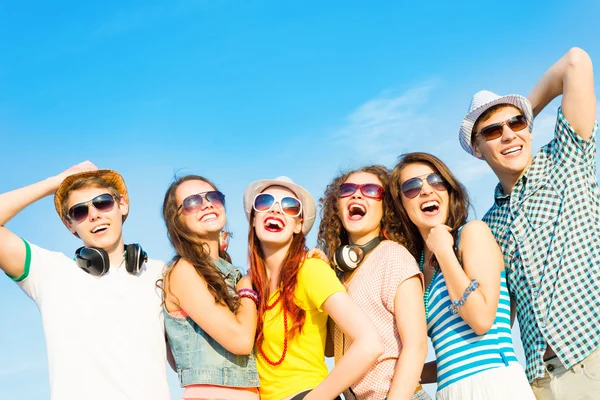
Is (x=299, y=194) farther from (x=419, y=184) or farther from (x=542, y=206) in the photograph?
(x=542, y=206)

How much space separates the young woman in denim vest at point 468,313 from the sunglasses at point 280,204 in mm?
1377

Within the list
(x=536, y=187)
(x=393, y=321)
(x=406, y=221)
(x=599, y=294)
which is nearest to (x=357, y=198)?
(x=406, y=221)

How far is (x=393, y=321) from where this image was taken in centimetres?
561

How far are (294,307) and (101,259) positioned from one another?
2.22 metres

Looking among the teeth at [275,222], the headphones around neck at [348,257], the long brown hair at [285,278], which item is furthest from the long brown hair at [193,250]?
the headphones around neck at [348,257]

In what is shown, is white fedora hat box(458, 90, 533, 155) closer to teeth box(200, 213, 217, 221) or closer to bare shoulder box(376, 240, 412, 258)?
bare shoulder box(376, 240, 412, 258)

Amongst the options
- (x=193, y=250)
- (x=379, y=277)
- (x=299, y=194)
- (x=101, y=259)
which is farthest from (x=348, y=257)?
(x=101, y=259)

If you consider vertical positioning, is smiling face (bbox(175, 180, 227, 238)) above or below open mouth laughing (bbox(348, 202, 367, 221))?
above

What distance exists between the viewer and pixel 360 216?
662 centimetres

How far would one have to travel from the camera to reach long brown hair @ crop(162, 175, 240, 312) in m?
5.96

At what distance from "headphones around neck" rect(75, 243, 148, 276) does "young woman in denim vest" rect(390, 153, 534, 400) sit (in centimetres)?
325

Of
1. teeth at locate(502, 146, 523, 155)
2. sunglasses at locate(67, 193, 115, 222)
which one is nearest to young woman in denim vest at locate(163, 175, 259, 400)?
sunglasses at locate(67, 193, 115, 222)

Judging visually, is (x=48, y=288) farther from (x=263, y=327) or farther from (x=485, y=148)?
(x=485, y=148)

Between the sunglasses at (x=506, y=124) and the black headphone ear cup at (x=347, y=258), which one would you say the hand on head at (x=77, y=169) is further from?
the sunglasses at (x=506, y=124)
